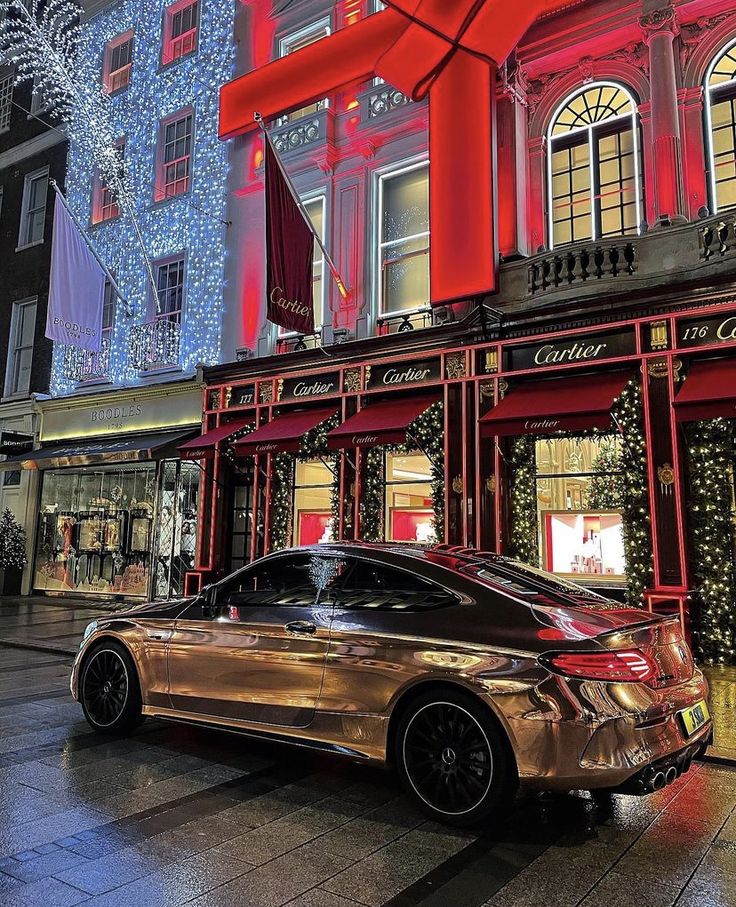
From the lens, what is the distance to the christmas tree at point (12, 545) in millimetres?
18266

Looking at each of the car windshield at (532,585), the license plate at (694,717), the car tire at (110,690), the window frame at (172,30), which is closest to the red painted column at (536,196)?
the car windshield at (532,585)

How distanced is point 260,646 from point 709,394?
6.93 meters

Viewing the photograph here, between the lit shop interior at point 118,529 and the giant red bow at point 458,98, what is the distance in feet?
25.3

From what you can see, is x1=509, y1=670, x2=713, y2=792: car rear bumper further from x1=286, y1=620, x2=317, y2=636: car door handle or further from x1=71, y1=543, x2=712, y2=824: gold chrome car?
x1=286, y1=620, x2=317, y2=636: car door handle

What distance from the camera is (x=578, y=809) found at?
4.37m

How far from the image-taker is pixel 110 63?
66.5ft

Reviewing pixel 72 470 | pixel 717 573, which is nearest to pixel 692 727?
pixel 717 573

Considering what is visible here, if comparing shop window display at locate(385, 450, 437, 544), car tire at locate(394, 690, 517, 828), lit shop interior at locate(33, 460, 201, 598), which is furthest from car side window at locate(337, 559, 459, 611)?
lit shop interior at locate(33, 460, 201, 598)

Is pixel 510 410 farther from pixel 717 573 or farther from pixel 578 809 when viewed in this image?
pixel 578 809

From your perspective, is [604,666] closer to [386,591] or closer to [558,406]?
[386,591]

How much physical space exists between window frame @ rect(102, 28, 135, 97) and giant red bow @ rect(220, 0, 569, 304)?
9544mm

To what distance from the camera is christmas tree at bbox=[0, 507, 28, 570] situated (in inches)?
719

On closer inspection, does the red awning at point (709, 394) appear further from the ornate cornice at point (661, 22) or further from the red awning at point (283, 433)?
the red awning at point (283, 433)

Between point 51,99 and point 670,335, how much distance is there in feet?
65.2
